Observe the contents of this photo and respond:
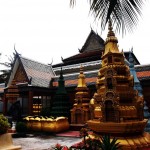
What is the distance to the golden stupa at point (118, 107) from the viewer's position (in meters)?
7.40

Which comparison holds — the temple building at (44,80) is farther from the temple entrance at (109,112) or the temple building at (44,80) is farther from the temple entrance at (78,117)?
the temple entrance at (109,112)

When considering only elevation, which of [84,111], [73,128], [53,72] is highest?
[53,72]

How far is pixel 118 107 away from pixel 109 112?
0.43 meters

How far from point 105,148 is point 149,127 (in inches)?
316

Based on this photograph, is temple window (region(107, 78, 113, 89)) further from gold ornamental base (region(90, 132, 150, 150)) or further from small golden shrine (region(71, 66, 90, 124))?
small golden shrine (region(71, 66, 90, 124))

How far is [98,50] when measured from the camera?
23.1 meters

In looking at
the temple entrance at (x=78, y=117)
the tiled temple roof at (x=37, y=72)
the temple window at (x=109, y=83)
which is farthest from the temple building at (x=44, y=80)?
the temple window at (x=109, y=83)

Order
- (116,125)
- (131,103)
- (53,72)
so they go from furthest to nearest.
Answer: (53,72)
(131,103)
(116,125)

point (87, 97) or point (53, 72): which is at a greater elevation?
point (53, 72)

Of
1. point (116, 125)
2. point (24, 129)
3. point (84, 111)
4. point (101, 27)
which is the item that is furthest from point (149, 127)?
point (101, 27)

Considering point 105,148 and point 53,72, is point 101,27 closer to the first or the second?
point 105,148

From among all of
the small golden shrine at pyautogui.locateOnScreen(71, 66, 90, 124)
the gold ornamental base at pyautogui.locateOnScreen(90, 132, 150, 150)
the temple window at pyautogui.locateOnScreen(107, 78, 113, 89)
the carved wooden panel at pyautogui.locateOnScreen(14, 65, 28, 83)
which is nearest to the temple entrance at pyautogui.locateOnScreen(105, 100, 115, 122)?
the temple window at pyautogui.locateOnScreen(107, 78, 113, 89)

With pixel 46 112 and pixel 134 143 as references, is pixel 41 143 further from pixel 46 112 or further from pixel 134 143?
pixel 46 112

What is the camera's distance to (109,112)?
7.99 metres
